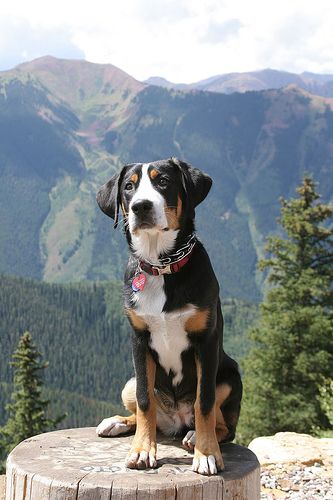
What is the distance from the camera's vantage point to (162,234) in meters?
4.77

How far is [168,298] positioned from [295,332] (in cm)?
1741

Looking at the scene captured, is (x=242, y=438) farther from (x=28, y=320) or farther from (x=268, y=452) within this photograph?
(x=28, y=320)

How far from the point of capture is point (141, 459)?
15.0ft

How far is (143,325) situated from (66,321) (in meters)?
177

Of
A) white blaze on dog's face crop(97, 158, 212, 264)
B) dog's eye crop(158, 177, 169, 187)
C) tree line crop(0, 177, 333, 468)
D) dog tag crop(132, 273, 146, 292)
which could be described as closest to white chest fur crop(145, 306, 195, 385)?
dog tag crop(132, 273, 146, 292)

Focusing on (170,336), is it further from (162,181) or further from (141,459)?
(162,181)

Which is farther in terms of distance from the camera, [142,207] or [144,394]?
[144,394]

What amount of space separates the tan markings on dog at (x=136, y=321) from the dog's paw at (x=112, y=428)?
1.32m

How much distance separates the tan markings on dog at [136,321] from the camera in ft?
15.6

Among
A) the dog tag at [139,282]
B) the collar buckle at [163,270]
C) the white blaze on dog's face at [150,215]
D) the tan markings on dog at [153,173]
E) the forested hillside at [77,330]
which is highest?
the tan markings on dog at [153,173]

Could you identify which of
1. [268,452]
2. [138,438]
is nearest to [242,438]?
[268,452]

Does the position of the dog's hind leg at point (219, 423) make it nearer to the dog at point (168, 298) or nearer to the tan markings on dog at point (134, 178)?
the dog at point (168, 298)

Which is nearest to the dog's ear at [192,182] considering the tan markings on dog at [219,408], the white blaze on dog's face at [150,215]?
the white blaze on dog's face at [150,215]

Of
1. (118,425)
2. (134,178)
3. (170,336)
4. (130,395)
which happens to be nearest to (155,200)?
(134,178)
